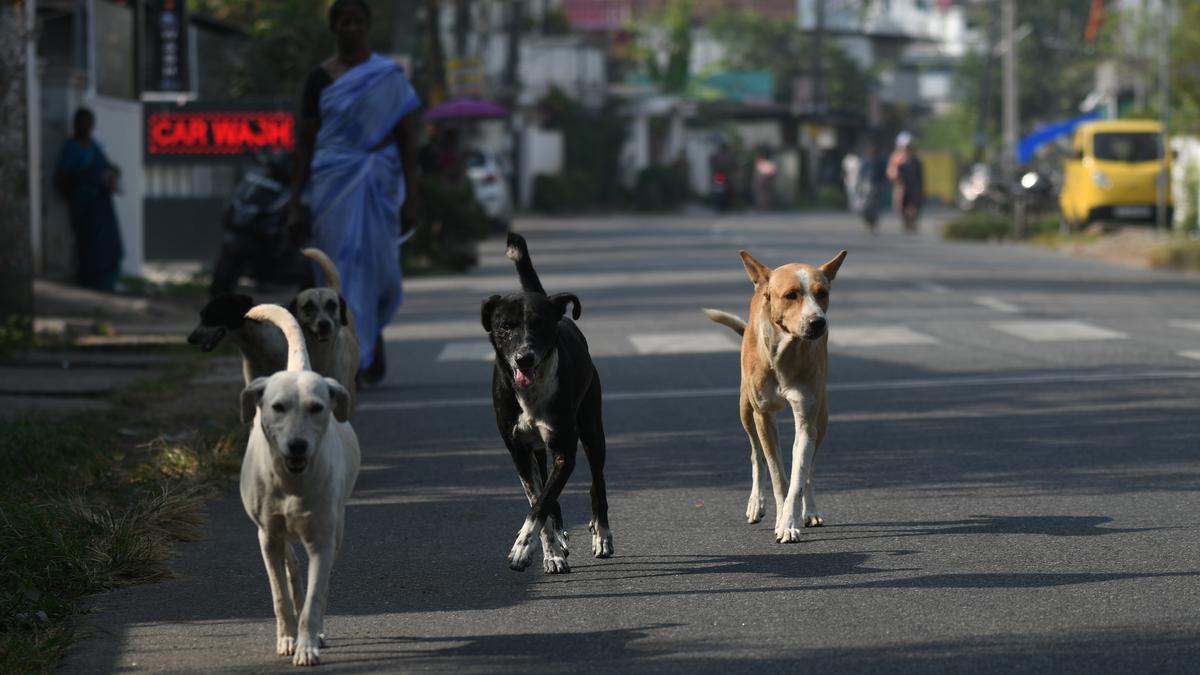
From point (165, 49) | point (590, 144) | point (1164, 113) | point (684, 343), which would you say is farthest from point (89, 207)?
point (590, 144)

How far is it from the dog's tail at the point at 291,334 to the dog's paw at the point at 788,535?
2006 mm

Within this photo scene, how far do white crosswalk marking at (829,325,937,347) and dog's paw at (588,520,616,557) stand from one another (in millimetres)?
8362

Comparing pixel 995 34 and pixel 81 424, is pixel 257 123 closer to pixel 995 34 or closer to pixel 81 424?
pixel 81 424

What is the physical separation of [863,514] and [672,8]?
76.4 metres

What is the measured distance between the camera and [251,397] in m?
5.49

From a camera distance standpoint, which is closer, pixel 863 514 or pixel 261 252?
pixel 863 514

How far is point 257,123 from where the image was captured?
21.6 m

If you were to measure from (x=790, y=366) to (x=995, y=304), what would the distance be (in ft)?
40.1

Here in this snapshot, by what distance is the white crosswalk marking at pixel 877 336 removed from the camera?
50.0ft

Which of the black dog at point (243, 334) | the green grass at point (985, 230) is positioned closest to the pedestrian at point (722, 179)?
the green grass at point (985, 230)

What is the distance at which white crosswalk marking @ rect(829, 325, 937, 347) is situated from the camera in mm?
15227

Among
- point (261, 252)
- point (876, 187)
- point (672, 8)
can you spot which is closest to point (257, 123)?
point (261, 252)

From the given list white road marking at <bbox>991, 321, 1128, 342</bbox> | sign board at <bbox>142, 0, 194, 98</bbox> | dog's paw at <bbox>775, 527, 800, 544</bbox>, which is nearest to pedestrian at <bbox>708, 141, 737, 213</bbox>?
sign board at <bbox>142, 0, 194, 98</bbox>

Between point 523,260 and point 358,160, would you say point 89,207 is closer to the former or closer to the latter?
point 358,160
